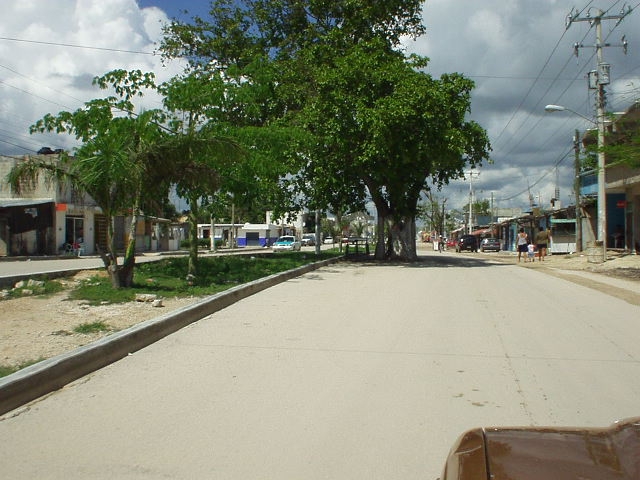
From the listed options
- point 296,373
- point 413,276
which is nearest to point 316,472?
point 296,373

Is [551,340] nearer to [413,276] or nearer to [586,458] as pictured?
[586,458]

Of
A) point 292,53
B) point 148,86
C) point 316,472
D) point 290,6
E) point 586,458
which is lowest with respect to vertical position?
point 316,472

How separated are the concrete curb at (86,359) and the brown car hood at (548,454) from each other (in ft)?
14.2

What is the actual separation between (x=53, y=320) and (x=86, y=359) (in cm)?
297

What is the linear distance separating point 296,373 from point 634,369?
3.98m

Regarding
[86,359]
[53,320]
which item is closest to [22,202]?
[53,320]

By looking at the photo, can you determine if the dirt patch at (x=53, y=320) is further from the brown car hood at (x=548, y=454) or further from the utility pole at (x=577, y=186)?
the utility pole at (x=577, y=186)

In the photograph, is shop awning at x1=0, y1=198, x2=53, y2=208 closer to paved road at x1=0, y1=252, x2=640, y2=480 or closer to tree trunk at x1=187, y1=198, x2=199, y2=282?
tree trunk at x1=187, y1=198, x2=199, y2=282

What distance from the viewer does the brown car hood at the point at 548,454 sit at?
87.4 inches

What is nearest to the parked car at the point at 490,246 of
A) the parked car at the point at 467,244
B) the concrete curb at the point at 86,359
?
the parked car at the point at 467,244

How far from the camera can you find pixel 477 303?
12.5m

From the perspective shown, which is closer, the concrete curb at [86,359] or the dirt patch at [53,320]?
the concrete curb at [86,359]

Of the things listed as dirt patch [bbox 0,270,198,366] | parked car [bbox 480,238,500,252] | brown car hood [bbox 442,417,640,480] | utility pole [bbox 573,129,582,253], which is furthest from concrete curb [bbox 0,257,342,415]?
parked car [bbox 480,238,500,252]

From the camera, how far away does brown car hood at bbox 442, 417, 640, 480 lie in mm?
2219
